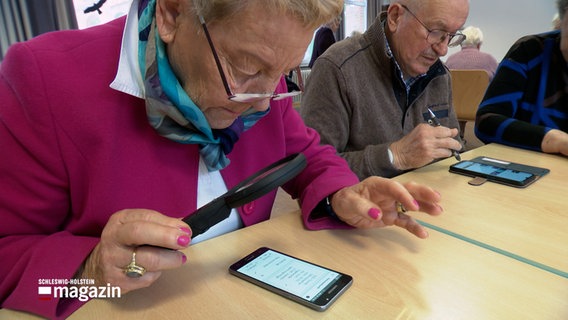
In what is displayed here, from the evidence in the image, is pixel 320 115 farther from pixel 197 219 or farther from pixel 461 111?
pixel 461 111

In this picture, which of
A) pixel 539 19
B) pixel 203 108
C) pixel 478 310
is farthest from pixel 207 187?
pixel 539 19

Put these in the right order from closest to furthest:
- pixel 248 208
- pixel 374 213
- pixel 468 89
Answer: pixel 374 213
pixel 248 208
pixel 468 89

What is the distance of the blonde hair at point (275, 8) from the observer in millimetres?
575

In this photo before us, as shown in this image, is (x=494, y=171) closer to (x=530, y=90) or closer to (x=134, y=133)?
(x=530, y=90)

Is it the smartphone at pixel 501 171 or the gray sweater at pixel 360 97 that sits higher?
the gray sweater at pixel 360 97

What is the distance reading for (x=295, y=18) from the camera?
599 mm

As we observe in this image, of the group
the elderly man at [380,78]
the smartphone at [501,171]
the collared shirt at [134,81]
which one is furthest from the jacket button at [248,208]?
the smartphone at [501,171]

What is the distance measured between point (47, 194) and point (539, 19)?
6.37 metres

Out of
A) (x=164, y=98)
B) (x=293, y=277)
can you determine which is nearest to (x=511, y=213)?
(x=293, y=277)

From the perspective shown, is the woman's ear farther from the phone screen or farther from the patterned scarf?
the phone screen

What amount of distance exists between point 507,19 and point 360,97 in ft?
17.5

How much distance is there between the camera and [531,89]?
160cm

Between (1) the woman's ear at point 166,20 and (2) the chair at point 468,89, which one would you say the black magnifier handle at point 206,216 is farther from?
(2) the chair at point 468,89

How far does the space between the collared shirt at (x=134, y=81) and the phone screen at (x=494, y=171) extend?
0.75 m
